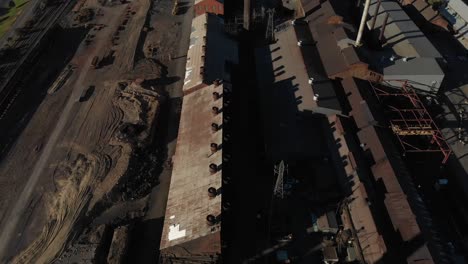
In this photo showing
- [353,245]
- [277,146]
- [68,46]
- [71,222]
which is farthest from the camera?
[68,46]

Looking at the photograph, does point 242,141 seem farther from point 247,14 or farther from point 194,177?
point 247,14

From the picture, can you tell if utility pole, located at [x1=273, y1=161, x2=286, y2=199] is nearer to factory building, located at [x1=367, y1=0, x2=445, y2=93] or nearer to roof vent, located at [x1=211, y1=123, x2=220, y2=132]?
roof vent, located at [x1=211, y1=123, x2=220, y2=132]

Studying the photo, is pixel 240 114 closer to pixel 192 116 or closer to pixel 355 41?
pixel 192 116

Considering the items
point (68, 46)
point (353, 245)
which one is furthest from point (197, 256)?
point (68, 46)

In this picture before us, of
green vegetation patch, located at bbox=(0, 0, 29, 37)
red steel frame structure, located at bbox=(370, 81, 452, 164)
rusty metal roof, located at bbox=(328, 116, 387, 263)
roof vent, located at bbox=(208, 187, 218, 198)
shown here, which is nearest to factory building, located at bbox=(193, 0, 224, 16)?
red steel frame structure, located at bbox=(370, 81, 452, 164)

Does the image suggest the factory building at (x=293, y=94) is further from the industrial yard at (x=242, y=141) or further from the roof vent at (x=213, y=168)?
the roof vent at (x=213, y=168)

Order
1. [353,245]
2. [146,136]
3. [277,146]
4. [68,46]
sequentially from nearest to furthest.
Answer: [353,245], [277,146], [146,136], [68,46]
